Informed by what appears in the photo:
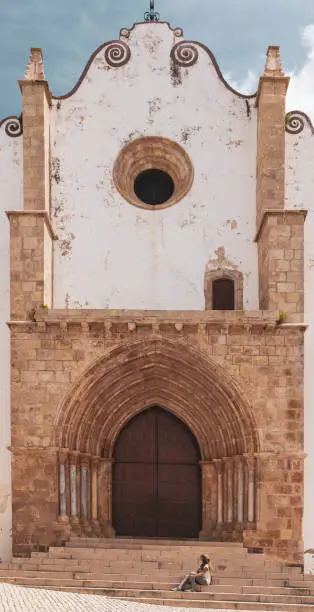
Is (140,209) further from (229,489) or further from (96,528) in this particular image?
(96,528)

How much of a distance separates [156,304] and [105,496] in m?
3.92

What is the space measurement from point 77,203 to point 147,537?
6.81 metres

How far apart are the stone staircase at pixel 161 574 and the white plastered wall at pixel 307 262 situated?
4.26 ft

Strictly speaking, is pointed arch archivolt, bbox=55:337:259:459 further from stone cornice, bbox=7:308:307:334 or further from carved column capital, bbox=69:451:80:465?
stone cornice, bbox=7:308:307:334

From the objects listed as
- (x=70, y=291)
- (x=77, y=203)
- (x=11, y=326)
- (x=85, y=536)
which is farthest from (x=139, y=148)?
(x=85, y=536)

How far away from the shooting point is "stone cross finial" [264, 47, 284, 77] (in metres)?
15.2

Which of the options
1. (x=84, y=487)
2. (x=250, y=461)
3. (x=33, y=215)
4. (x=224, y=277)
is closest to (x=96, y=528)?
(x=84, y=487)

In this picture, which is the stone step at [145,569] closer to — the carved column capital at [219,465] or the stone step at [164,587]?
the stone step at [164,587]

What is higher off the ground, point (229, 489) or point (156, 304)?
point (156, 304)

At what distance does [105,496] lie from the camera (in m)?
15.1

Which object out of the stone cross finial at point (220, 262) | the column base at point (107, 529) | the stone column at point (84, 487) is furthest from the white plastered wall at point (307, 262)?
the stone column at point (84, 487)

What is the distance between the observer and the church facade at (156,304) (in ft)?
46.1

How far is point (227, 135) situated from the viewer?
15633 mm

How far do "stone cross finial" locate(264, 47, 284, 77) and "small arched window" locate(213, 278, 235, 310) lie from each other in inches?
166
